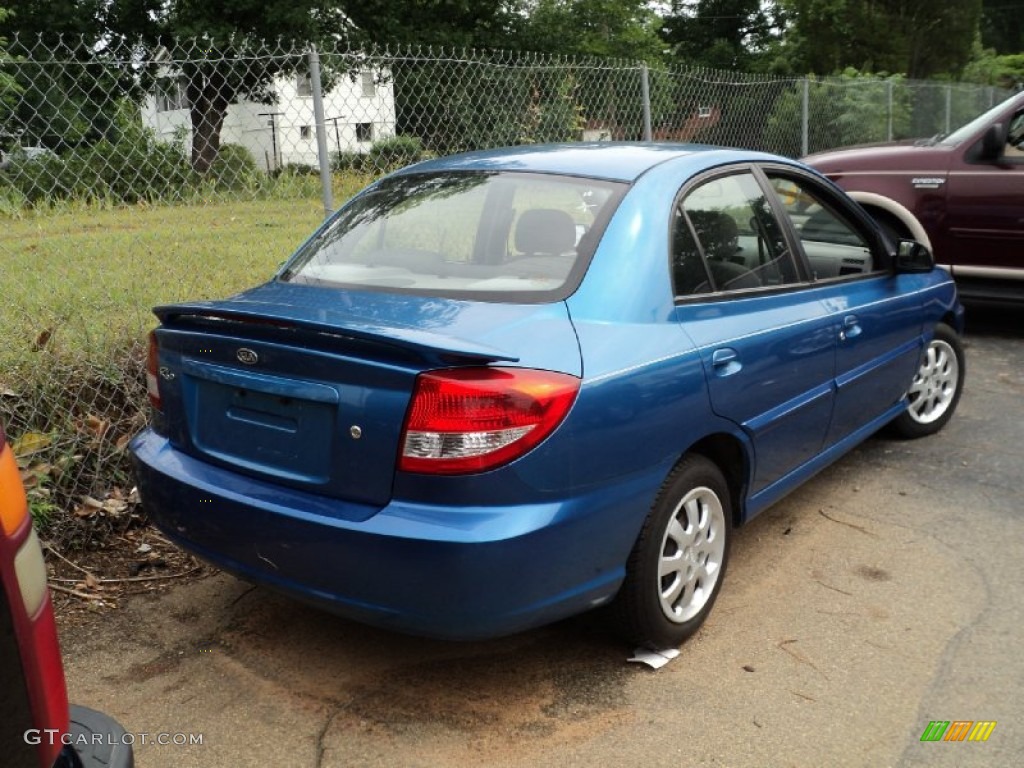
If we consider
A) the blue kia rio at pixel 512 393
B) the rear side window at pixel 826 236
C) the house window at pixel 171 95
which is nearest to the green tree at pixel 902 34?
the rear side window at pixel 826 236

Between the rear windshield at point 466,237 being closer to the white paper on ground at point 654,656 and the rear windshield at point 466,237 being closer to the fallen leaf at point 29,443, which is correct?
the white paper on ground at point 654,656

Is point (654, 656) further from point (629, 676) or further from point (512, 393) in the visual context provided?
point (512, 393)

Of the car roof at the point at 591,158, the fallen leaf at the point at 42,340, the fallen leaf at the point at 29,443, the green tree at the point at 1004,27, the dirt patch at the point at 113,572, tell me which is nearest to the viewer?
the car roof at the point at 591,158

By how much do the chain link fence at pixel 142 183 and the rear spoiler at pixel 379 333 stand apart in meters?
1.60

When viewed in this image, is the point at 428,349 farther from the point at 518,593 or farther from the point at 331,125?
the point at 331,125

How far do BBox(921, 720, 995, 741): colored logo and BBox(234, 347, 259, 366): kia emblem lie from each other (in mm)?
2224

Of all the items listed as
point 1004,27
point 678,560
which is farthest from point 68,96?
point 1004,27

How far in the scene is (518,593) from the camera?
252 cm

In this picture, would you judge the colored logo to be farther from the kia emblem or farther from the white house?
the white house

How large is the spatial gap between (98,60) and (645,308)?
3.08 m

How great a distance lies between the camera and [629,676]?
118 inches

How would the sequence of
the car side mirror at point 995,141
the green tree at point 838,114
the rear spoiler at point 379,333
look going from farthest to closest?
the green tree at point 838,114 < the car side mirror at point 995,141 < the rear spoiler at point 379,333

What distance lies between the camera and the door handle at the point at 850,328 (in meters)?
3.96

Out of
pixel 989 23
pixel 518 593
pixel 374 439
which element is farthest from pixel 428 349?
pixel 989 23
